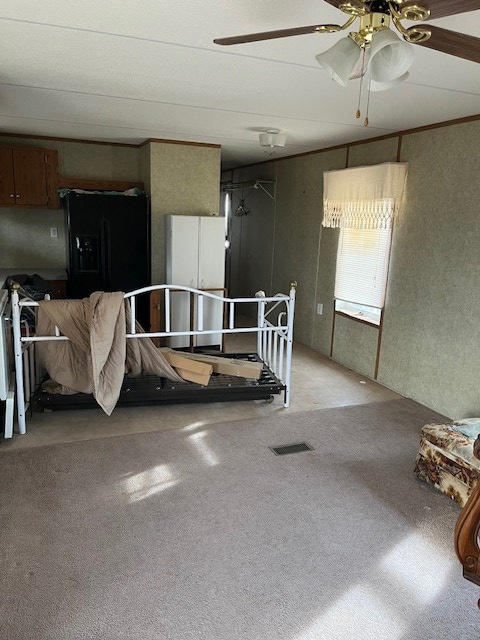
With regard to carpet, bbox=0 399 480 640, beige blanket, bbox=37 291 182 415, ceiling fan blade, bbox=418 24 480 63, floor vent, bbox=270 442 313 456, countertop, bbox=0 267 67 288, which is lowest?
carpet, bbox=0 399 480 640

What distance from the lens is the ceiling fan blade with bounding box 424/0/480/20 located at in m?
1.30

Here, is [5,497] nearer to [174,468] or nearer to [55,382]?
[174,468]

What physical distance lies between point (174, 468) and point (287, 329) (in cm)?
155

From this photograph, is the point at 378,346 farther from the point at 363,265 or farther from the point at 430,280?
the point at 430,280

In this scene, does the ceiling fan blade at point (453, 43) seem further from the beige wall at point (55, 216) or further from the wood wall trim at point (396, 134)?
the beige wall at point (55, 216)

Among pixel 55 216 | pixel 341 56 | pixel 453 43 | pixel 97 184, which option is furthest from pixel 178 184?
pixel 453 43

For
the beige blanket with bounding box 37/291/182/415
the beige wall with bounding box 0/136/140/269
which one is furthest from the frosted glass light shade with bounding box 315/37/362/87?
the beige wall with bounding box 0/136/140/269

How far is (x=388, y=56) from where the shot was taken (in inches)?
60.9

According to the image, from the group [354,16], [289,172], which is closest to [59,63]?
[354,16]

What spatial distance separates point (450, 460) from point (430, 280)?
71.1 inches

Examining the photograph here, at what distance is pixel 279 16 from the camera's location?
1.95 m

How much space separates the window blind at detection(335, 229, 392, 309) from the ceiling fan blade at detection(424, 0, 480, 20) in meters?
3.25

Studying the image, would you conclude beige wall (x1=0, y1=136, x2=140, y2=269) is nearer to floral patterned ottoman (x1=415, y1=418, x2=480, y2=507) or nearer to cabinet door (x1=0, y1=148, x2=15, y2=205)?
cabinet door (x1=0, y1=148, x2=15, y2=205)

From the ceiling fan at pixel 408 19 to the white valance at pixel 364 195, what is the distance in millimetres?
2774
